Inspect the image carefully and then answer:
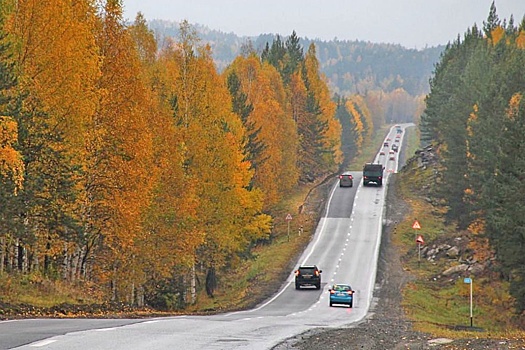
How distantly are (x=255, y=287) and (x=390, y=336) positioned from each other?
26.7 m

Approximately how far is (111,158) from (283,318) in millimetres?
8672

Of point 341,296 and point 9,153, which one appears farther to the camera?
point 341,296

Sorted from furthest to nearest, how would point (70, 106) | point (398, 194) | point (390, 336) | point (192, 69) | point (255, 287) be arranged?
point (398, 194) < point (255, 287) < point (192, 69) < point (70, 106) < point (390, 336)

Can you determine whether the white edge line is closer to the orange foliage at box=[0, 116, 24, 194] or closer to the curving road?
the curving road

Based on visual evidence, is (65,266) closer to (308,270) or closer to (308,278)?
(308,278)

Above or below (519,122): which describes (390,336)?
below

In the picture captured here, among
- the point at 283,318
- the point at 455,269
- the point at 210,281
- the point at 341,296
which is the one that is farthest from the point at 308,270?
the point at 283,318

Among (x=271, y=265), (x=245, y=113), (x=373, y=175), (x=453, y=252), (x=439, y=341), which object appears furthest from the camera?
(x=373, y=175)

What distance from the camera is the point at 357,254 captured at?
186 ft

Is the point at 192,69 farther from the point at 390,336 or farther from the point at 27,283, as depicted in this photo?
the point at 390,336

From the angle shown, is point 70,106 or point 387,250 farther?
point 387,250

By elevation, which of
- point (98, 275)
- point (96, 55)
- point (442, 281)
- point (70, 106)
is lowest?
point (442, 281)

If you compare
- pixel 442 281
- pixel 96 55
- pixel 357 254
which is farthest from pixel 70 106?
pixel 357 254

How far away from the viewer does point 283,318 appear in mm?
27391
